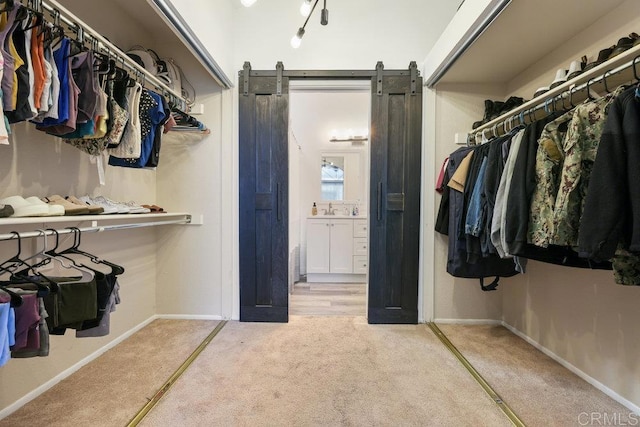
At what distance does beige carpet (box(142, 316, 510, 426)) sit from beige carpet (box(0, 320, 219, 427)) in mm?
149

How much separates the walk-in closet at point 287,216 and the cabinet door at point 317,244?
0.60 meters

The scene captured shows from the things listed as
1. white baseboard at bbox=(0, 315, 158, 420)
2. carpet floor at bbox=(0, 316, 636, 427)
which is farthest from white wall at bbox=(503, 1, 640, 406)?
white baseboard at bbox=(0, 315, 158, 420)

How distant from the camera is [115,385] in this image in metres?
1.58

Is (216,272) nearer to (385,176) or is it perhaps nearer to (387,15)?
(385,176)

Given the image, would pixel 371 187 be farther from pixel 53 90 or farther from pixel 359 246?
pixel 53 90

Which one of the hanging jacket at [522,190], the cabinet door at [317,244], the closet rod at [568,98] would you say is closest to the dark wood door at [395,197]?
the closet rod at [568,98]

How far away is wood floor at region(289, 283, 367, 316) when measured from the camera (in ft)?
9.12

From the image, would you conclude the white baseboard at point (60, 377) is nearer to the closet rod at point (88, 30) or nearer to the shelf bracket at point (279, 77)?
the closet rod at point (88, 30)

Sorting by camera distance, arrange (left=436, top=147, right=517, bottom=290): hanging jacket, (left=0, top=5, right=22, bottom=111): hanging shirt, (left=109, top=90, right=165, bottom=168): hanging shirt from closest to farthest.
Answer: (left=0, top=5, right=22, bottom=111): hanging shirt, (left=109, top=90, right=165, bottom=168): hanging shirt, (left=436, top=147, right=517, bottom=290): hanging jacket

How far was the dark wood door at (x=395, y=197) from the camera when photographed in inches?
95.8

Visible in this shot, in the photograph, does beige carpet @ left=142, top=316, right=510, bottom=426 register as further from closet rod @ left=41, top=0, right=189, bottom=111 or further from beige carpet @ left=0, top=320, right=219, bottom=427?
closet rod @ left=41, top=0, right=189, bottom=111

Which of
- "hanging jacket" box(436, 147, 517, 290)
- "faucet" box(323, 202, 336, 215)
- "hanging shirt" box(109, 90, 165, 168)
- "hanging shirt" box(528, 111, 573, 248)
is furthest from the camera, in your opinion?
"faucet" box(323, 202, 336, 215)

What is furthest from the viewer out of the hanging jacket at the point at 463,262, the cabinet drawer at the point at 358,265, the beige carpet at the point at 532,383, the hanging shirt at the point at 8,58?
the cabinet drawer at the point at 358,265

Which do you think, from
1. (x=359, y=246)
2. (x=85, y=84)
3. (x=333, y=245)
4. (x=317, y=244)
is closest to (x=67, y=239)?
(x=85, y=84)
